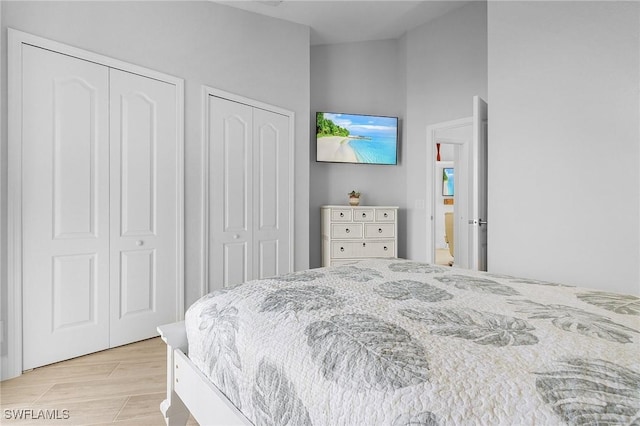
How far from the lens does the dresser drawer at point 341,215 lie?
12.9 ft

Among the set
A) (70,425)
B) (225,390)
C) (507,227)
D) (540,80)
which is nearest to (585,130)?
(540,80)

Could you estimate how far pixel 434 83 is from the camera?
3961 millimetres

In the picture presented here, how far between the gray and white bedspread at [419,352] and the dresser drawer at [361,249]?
104 inches

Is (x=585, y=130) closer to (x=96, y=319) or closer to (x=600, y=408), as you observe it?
(x=600, y=408)

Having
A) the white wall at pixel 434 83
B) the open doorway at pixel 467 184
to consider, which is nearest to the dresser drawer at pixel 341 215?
the white wall at pixel 434 83

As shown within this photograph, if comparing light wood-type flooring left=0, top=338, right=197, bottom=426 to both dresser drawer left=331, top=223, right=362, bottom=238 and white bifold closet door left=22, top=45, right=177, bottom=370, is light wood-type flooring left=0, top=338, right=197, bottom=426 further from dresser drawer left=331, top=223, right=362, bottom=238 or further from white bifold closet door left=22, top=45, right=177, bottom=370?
dresser drawer left=331, top=223, right=362, bottom=238

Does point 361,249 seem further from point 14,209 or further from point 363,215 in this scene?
point 14,209

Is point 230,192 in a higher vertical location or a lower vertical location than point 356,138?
lower

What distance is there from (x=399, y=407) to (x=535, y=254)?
7.46 ft

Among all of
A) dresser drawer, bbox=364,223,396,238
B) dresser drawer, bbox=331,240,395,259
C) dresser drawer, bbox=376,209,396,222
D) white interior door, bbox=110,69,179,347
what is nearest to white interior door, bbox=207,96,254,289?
white interior door, bbox=110,69,179,347

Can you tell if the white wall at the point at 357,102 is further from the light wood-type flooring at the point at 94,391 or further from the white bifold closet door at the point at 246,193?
the light wood-type flooring at the point at 94,391

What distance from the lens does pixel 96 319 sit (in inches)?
93.3

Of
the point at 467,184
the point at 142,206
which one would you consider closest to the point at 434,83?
the point at 467,184

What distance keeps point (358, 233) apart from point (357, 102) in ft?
5.67
